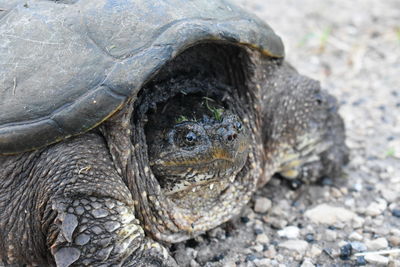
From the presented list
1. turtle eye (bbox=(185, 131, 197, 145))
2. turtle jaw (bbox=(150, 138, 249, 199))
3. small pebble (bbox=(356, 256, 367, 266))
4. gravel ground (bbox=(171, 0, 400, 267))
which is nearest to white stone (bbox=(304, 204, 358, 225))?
gravel ground (bbox=(171, 0, 400, 267))

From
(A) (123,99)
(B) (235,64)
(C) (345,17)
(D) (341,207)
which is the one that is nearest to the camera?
(A) (123,99)

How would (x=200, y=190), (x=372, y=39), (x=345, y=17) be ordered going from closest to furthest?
(x=200, y=190)
(x=372, y=39)
(x=345, y=17)

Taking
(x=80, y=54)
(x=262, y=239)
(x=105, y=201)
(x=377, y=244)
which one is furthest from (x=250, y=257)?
(x=80, y=54)

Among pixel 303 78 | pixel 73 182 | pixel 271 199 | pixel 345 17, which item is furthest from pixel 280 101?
pixel 345 17

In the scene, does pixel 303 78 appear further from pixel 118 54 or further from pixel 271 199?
pixel 118 54

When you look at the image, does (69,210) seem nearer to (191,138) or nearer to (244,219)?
(191,138)

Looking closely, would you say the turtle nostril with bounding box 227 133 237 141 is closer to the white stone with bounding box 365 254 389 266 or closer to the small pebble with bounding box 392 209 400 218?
the white stone with bounding box 365 254 389 266

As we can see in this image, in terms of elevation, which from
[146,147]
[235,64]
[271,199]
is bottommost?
[271,199]

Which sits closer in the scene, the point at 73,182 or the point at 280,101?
the point at 73,182
